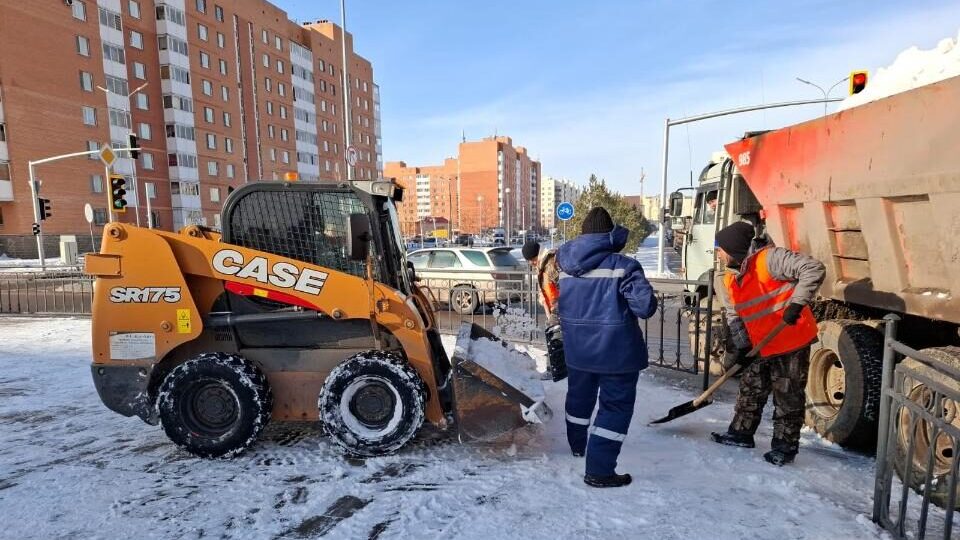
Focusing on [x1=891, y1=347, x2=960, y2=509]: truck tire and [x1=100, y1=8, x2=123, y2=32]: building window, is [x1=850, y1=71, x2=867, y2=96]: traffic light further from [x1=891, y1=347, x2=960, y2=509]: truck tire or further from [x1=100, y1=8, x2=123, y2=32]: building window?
[x1=100, y1=8, x2=123, y2=32]: building window

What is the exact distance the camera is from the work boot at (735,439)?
406cm

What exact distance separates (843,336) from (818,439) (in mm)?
905

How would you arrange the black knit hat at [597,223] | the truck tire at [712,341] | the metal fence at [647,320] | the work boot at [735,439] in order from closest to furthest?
1. the black knit hat at [597,223]
2. the work boot at [735,439]
3. the truck tire at [712,341]
4. the metal fence at [647,320]

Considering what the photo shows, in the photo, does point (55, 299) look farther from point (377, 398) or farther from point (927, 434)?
point (927, 434)

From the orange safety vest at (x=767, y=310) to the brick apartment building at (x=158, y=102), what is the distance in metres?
28.2

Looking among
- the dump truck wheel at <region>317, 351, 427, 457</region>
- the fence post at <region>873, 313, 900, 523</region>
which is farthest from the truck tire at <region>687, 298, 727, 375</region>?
the dump truck wheel at <region>317, 351, 427, 457</region>

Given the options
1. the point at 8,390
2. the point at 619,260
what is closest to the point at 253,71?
the point at 8,390

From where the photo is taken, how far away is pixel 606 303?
3375mm

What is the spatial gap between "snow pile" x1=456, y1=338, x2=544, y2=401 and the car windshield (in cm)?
700

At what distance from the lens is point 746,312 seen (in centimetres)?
390

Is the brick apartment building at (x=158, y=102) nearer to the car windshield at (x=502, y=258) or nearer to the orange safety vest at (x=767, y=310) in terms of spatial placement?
the car windshield at (x=502, y=258)

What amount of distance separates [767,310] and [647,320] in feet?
5.13

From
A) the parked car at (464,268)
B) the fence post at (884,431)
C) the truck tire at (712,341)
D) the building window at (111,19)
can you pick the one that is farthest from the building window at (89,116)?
the fence post at (884,431)

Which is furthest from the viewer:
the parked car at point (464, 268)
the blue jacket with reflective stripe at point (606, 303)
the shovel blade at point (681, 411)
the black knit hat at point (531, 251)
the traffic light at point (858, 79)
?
the parked car at point (464, 268)
